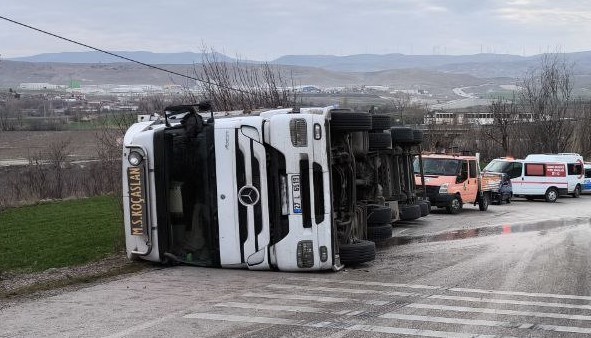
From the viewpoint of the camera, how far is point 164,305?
785cm

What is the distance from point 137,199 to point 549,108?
5106cm

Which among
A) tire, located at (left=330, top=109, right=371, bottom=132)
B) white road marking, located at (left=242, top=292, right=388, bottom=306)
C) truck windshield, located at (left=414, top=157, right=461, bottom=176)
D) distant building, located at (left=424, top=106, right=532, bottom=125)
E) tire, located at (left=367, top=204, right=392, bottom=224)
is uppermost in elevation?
distant building, located at (left=424, top=106, right=532, bottom=125)

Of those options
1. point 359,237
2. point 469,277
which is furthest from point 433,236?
point 469,277

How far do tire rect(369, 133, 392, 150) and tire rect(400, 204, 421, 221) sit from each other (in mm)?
2735

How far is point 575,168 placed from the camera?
1431 inches

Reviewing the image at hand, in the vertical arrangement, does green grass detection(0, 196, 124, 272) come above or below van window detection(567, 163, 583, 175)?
above

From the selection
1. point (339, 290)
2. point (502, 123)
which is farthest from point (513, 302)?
point (502, 123)

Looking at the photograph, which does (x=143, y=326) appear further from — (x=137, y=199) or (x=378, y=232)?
(x=378, y=232)

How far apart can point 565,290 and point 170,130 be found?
5.95m

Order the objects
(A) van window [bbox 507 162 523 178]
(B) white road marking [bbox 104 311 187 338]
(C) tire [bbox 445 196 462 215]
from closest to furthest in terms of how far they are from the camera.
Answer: (B) white road marking [bbox 104 311 187 338]
(C) tire [bbox 445 196 462 215]
(A) van window [bbox 507 162 523 178]

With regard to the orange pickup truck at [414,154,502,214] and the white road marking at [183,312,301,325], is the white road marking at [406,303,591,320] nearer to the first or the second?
the white road marking at [183,312,301,325]

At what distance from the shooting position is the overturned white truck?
960 cm

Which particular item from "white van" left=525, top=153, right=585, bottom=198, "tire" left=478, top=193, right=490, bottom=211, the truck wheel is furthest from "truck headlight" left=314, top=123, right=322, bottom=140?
"white van" left=525, top=153, right=585, bottom=198

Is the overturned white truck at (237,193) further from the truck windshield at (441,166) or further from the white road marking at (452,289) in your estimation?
the truck windshield at (441,166)
